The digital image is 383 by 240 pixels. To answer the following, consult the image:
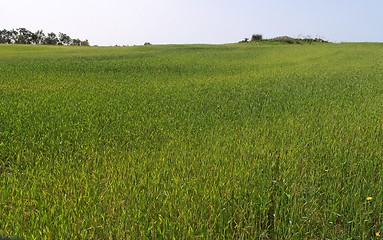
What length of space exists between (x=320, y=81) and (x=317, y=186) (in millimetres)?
10039

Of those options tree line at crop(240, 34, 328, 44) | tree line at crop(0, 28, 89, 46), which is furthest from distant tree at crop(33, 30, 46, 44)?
tree line at crop(240, 34, 328, 44)

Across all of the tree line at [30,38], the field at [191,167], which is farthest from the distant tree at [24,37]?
the field at [191,167]

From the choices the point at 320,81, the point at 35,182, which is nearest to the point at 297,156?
the point at 35,182

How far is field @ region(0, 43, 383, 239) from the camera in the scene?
11.3ft

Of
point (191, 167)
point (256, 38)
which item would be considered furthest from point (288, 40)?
point (191, 167)

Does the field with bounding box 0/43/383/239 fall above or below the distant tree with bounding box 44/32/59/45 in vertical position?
below

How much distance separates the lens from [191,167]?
15.5ft

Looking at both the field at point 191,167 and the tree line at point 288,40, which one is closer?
the field at point 191,167

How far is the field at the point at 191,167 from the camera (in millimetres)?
3449

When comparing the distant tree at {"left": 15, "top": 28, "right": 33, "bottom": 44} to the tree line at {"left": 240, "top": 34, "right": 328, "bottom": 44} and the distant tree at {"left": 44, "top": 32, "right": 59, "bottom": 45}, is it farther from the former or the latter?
the tree line at {"left": 240, "top": 34, "right": 328, "bottom": 44}

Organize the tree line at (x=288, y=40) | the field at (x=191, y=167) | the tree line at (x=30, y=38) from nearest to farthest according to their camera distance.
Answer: the field at (x=191, y=167)
the tree line at (x=288, y=40)
the tree line at (x=30, y=38)

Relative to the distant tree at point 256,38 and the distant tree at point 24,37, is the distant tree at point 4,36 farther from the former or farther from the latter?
the distant tree at point 256,38

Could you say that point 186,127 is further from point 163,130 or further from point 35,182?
point 35,182

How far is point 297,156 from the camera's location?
501cm
